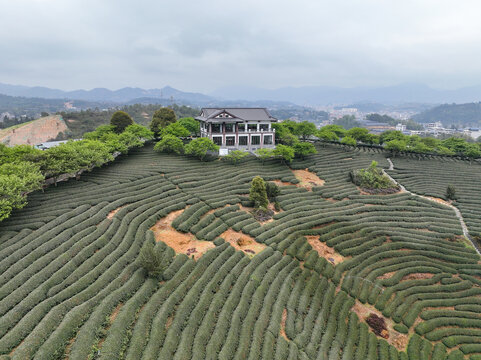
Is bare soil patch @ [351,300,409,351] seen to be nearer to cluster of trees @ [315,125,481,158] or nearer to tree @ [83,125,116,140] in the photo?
cluster of trees @ [315,125,481,158]

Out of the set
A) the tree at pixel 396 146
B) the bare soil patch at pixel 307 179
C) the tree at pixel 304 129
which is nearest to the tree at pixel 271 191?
the bare soil patch at pixel 307 179

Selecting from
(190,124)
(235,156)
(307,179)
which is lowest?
(307,179)

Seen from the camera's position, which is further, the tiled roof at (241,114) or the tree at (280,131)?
the tree at (280,131)

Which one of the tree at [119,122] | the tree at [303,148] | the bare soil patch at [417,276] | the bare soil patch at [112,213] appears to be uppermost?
the tree at [119,122]

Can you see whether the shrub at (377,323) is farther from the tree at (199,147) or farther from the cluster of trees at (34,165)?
the tree at (199,147)

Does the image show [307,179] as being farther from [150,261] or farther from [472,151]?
[472,151]

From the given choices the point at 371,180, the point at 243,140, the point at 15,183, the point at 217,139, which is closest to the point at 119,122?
Result: the point at 217,139

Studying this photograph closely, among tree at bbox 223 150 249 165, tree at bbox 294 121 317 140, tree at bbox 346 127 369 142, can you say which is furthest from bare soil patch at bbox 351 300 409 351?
tree at bbox 346 127 369 142
